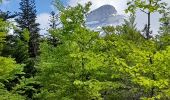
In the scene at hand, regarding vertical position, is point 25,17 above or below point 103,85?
above

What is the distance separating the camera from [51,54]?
893 inches

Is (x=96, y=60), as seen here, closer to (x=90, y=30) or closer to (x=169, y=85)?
(x=169, y=85)

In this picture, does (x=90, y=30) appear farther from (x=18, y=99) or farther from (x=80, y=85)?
(x=18, y=99)

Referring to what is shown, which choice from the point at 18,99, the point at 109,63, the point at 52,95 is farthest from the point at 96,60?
the point at 52,95

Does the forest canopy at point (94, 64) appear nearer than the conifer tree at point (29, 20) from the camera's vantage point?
Yes

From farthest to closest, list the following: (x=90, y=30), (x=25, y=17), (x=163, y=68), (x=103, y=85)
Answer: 1. (x=25, y=17)
2. (x=90, y=30)
3. (x=103, y=85)
4. (x=163, y=68)

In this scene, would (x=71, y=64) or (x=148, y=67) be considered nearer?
(x=148, y=67)

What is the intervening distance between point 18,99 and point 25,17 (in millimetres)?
35583

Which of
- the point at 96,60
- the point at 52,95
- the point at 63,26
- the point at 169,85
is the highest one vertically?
the point at 63,26

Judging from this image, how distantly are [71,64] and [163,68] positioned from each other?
8349mm

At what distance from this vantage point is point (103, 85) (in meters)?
17.8

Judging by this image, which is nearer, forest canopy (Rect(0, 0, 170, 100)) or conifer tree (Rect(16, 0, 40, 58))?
forest canopy (Rect(0, 0, 170, 100))

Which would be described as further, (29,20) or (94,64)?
(29,20)

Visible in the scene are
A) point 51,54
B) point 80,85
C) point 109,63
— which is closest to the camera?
point 109,63
